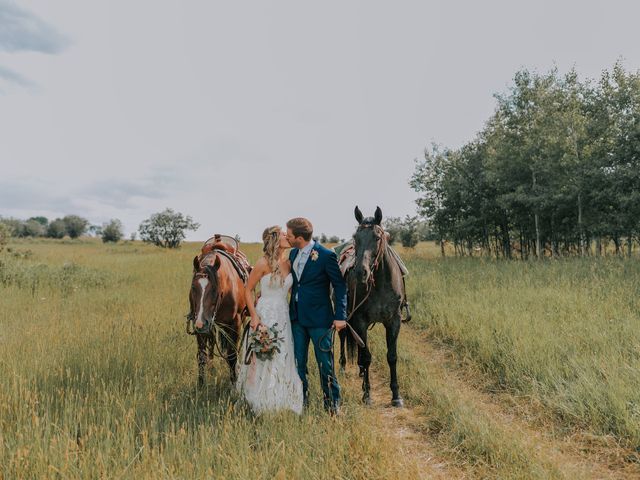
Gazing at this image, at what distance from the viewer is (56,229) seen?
97062mm

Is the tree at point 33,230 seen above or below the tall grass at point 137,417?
above

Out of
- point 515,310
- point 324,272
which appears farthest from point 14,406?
point 515,310

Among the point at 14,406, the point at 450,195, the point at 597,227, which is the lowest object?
the point at 14,406

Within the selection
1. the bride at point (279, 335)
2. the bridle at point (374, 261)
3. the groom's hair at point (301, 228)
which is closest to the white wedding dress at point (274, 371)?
the bride at point (279, 335)

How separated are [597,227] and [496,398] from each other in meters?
16.3

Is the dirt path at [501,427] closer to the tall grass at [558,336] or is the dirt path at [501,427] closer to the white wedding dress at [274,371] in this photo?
the tall grass at [558,336]

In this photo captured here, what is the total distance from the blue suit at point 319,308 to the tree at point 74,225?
115617 mm

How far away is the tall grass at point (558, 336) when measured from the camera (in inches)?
160

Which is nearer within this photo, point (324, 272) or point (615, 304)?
point (324, 272)

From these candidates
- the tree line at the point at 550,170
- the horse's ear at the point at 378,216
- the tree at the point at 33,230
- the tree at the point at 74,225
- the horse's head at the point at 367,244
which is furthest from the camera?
the tree at the point at 74,225

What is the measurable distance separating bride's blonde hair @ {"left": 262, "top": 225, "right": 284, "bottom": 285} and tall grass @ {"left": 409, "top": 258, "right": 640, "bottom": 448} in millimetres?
3485

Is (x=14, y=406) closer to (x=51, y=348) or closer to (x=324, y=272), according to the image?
(x=51, y=348)

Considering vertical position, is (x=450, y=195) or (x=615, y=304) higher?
(x=450, y=195)

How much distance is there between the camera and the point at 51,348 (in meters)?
5.13
